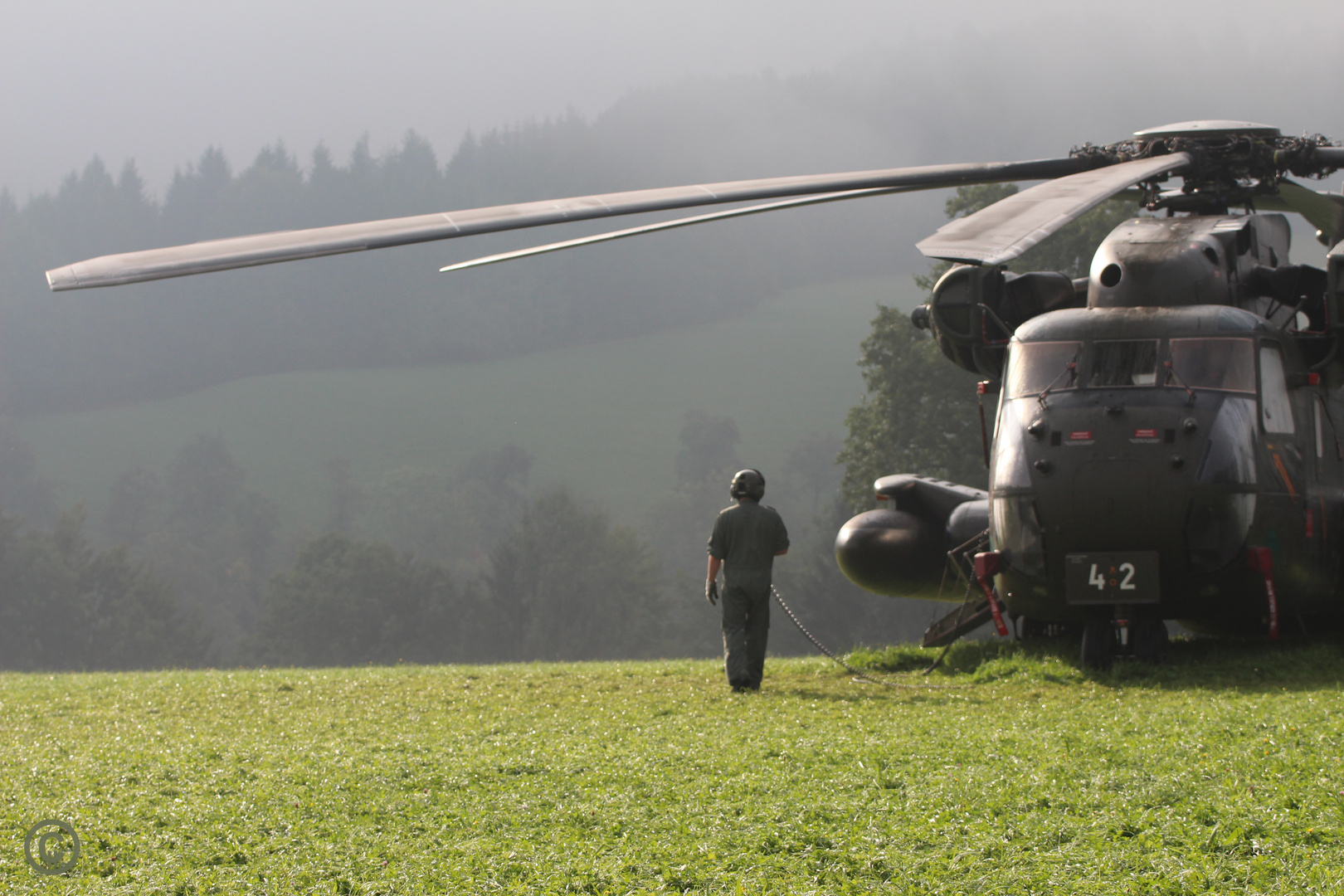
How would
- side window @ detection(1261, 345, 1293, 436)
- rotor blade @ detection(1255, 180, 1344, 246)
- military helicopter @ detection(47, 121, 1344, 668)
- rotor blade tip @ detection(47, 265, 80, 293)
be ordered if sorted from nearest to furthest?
1. rotor blade tip @ detection(47, 265, 80, 293)
2. military helicopter @ detection(47, 121, 1344, 668)
3. side window @ detection(1261, 345, 1293, 436)
4. rotor blade @ detection(1255, 180, 1344, 246)

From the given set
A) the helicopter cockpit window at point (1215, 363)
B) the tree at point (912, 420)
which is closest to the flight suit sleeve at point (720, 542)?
the helicopter cockpit window at point (1215, 363)

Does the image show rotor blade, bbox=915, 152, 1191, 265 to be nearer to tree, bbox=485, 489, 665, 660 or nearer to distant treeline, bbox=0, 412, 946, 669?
distant treeline, bbox=0, 412, 946, 669

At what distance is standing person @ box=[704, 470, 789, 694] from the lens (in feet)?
37.0

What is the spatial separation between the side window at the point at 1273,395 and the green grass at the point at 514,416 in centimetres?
11754

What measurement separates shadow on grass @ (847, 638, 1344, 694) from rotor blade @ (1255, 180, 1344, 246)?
4009mm

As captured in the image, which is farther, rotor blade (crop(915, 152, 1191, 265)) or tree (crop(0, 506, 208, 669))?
tree (crop(0, 506, 208, 669))

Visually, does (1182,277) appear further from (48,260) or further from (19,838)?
(48,260)

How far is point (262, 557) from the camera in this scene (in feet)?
393

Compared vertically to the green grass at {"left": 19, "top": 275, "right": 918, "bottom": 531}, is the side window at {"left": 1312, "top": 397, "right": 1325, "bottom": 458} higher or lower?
higher

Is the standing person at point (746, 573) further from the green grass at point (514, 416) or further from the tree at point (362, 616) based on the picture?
the green grass at point (514, 416)

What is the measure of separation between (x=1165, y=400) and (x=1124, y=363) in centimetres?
47

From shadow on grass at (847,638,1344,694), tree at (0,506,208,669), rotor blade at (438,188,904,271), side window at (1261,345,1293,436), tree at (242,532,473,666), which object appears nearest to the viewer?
rotor blade at (438,188,904,271)

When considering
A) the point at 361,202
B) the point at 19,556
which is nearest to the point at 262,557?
the point at 19,556

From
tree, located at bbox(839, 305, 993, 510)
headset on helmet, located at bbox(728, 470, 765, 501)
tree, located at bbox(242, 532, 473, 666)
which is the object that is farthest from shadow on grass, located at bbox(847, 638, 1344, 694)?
tree, located at bbox(242, 532, 473, 666)
